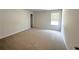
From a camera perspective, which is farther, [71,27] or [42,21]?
[42,21]

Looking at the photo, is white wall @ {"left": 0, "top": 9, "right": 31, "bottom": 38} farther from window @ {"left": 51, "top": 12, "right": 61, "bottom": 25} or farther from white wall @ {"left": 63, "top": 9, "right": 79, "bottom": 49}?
white wall @ {"left": 63, "top": 9, "right": 79, "bottom": 49}

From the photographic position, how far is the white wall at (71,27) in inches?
51.0

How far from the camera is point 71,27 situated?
4.36 feet

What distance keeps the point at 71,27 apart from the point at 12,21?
2.60ft

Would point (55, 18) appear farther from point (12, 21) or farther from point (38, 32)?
point (12, 21)

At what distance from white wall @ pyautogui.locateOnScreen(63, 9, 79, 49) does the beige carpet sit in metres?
0.09

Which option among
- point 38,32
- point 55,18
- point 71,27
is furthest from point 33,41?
point 71,27

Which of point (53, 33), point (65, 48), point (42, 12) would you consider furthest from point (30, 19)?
point (65, 48)

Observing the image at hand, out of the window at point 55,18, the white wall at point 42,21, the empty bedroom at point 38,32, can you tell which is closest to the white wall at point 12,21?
the empty bedroom at point 38,32

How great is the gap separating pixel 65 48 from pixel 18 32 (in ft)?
2.18

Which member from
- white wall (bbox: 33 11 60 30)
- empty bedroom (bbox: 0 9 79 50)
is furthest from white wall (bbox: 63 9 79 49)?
white wall (bbox: 33 11 60 30)
